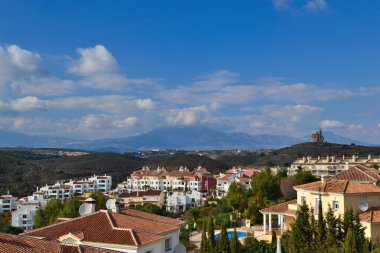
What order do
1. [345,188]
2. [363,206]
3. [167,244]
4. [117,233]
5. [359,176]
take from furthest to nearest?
[359,176], [345,188], [363,206], [167,244], [117,233]

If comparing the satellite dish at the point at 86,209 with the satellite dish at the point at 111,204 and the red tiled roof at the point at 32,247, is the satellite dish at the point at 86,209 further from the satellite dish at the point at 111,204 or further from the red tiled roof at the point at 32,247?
the red tiled roof at the point at 32,247

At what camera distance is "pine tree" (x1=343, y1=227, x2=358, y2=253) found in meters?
20.1

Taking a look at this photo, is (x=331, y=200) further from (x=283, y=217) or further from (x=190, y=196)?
(x=190, y=196)

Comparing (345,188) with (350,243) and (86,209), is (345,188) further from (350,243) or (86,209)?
(86,209)

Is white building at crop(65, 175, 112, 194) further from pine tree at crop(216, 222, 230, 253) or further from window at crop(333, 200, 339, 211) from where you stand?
window at crop(333, 200, 339, 211)

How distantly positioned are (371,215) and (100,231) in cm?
1789

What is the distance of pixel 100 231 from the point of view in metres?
19.2

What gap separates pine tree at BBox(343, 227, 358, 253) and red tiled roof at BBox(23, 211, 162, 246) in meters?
7.80

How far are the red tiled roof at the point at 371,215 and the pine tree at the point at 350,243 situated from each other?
356 inches

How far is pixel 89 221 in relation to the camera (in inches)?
795

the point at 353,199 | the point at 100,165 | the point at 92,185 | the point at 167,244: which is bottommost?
the point at 92,185

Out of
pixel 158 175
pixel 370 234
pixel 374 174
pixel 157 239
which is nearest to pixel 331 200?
pixel 370 234

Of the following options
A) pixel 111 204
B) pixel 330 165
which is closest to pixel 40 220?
pixel 111 204

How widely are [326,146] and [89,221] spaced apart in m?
141
